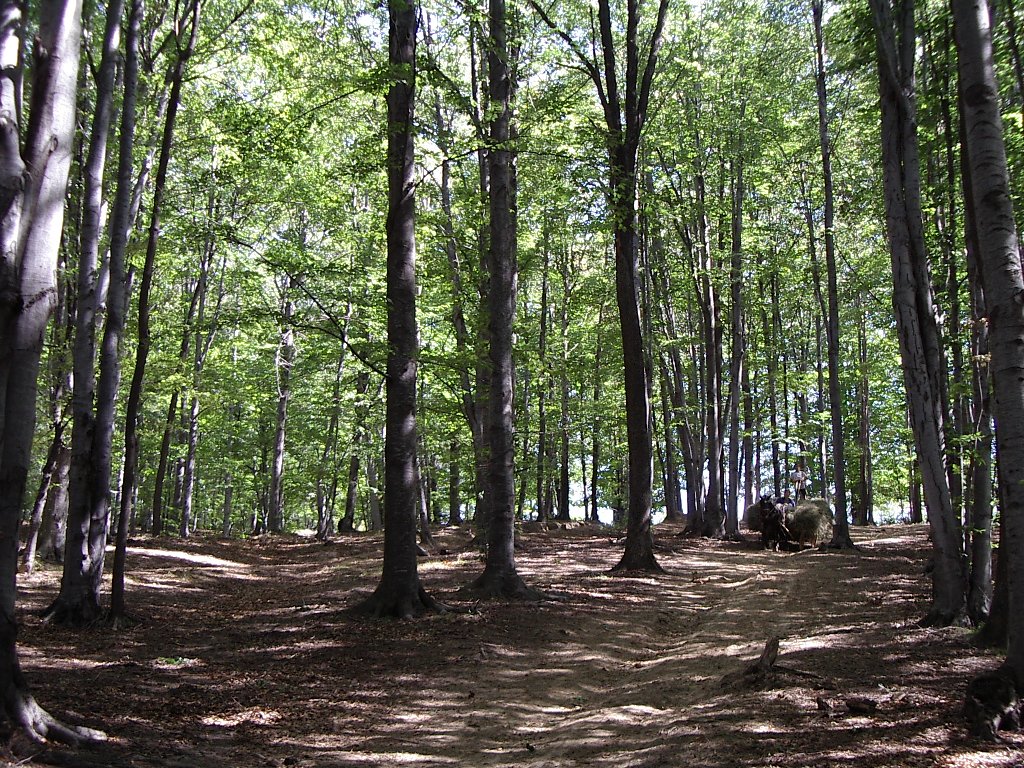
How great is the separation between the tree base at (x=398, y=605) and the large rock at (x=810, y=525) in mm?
13331

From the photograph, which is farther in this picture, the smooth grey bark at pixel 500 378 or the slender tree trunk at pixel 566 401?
the slender tree trunk at pixel 566 401

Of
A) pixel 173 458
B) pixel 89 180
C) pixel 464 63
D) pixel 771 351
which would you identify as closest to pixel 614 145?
pixel 89 180

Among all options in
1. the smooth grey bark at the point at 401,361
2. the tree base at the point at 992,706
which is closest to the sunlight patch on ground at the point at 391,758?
the tree base at the point at 992,706

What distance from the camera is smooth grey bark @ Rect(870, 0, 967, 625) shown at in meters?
7.66

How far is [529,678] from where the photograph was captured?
725cm

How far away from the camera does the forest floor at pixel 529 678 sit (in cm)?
466

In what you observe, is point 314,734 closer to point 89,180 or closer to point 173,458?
point 89,180

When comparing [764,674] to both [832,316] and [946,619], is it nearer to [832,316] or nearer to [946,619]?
[946,619]

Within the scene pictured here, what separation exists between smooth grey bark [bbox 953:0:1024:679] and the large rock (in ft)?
50.7

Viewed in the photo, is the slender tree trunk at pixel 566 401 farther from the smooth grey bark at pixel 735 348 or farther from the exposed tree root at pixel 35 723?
the exposed tree root at pixel 35 723

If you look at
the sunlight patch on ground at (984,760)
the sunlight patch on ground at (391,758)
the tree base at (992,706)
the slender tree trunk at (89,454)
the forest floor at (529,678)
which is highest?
the slender tree trunk at (89,454)

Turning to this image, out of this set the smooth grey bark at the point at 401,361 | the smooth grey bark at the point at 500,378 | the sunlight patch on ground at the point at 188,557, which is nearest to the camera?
the smooth grey bark at the point at 401,361

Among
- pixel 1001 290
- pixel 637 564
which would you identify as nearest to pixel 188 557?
pixel 637 564

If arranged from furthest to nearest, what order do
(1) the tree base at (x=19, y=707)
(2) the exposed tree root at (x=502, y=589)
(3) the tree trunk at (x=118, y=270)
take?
(2) the exposed tree root at (x=502, y=589) → (3) the tree trunk at (x=118, y=270) → (1) the tree base at (x=19, y=707)
